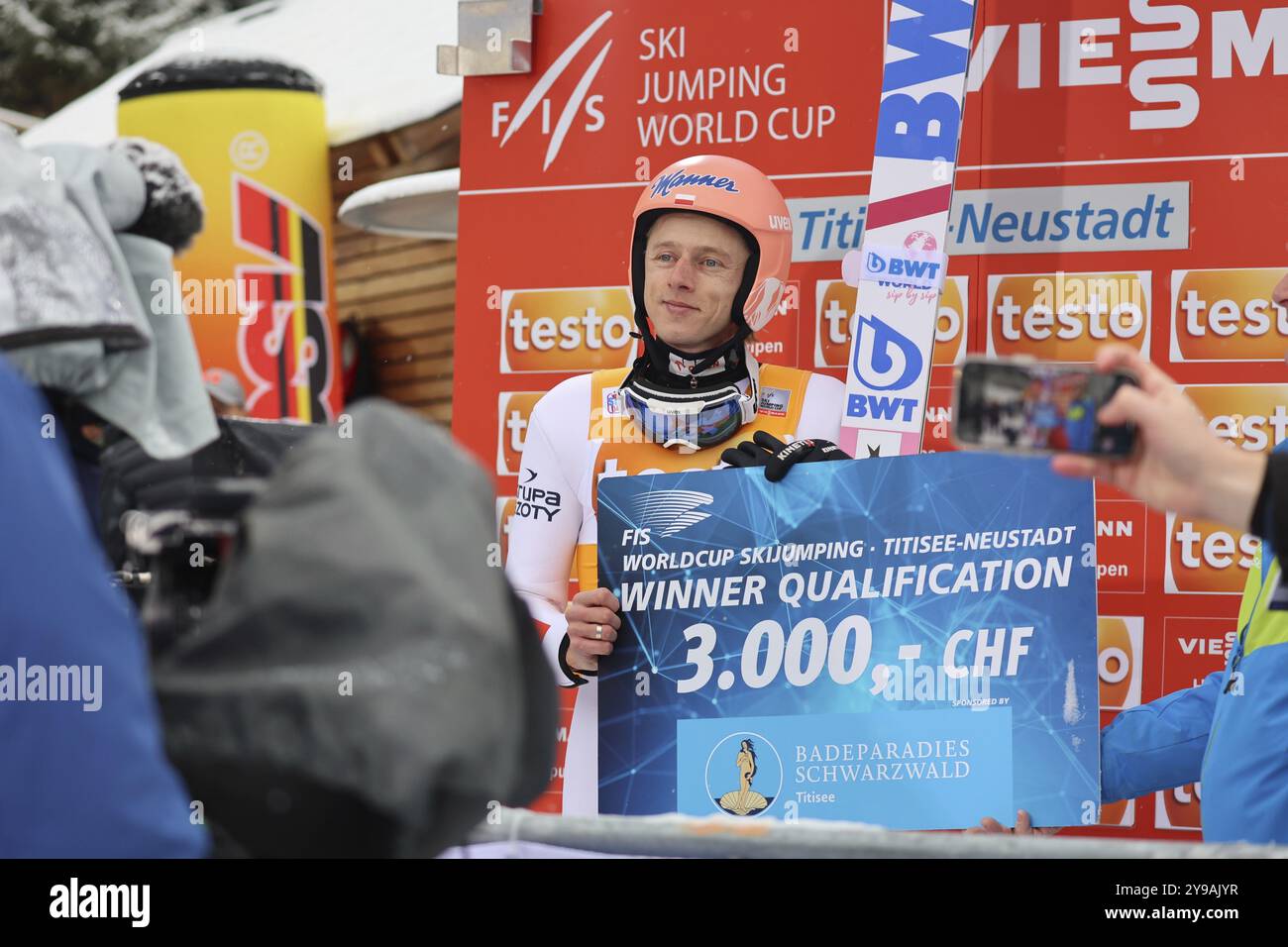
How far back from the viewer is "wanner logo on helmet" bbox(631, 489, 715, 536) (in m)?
3.22

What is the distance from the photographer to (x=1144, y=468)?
63.1 inches

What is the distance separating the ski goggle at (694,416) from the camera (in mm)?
3611

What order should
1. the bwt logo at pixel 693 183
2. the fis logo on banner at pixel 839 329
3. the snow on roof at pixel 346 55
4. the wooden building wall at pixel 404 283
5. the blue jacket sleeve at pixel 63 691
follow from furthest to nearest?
the wooden building wall at pixel 404 283, the snow on roof at pixel 346 55, the fis logo on banner at pixel 839 329, the bwt logo at pixel 693 183, the blue jacket sleeve at pixel 63 691

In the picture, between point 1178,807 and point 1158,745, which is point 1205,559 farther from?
point 1158,745

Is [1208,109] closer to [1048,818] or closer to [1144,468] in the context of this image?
[1048,818]

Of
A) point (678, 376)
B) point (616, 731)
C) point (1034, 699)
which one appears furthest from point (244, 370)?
point (1034, 699)

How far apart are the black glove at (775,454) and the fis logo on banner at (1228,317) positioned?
58.4 inches

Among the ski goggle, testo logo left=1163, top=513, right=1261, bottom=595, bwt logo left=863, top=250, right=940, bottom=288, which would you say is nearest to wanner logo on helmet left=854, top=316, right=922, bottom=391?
bwt logo left=863, top=250, right=940, bottom=288

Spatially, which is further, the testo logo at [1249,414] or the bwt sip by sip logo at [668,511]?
the testo logo at [1249,414]

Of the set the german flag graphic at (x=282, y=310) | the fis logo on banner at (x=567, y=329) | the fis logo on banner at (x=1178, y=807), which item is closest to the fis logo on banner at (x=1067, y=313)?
the fis logo on banner at (x=567, y=329)

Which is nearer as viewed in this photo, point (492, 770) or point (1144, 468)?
point (492, 770)

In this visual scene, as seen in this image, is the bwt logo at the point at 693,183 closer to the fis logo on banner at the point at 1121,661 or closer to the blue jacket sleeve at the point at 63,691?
the fis logo on banner at the point at 1121,661

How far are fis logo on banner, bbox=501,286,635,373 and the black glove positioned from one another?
4.74 ft
